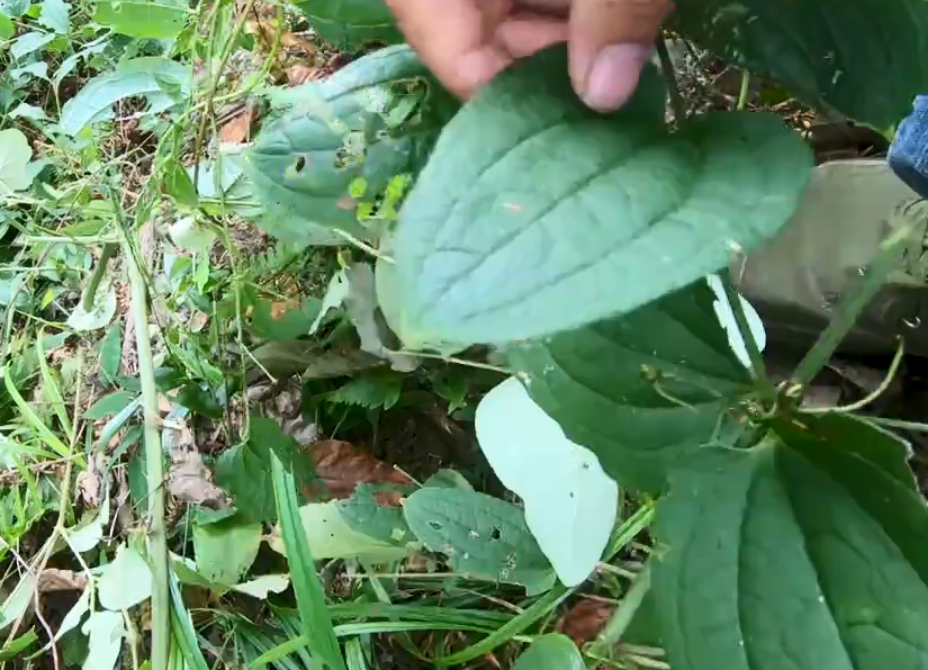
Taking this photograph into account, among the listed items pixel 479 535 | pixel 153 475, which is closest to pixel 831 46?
pixel 479 535

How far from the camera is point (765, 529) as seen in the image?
44 centimetres

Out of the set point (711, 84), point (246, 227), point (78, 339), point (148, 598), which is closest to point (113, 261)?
point (78, 339)

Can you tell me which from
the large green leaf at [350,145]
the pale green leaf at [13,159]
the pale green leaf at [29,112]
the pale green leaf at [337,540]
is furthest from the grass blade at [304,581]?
the pale green leaf at [29,112]

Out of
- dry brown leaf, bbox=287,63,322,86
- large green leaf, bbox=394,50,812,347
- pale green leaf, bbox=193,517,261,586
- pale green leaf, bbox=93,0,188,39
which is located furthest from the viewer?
dry brown leaf, bbox=287,63,322,86

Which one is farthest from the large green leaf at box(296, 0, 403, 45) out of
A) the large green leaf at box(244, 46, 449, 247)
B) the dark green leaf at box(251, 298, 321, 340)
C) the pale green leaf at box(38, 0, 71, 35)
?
the pale green leaf at box(38, 0, 71, 35)

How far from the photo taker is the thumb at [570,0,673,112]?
1.32 feet

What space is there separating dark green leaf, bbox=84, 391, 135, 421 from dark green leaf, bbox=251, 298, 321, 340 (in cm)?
18

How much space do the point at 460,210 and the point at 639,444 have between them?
0.20 metres

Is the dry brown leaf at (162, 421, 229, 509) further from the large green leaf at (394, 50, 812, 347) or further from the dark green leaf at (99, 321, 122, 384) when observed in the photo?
the large green leaf at (394, 50, 812, 347)

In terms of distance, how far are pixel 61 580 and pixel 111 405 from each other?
18 cm

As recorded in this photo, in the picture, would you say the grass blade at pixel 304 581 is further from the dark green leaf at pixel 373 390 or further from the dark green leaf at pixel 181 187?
the dark green leaf at pixel 181 187

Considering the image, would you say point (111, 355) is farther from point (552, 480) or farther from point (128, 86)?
point (552, 480)

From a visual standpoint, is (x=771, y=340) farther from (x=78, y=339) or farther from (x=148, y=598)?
(x=78, y=339)

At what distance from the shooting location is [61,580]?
908 mm
